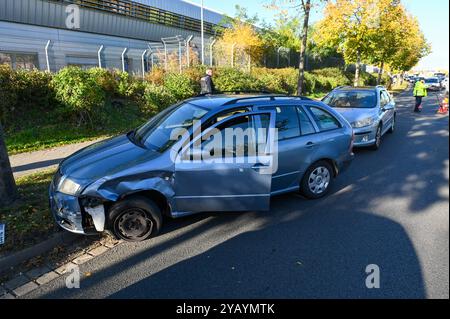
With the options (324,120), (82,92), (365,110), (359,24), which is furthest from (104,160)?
(359,24)

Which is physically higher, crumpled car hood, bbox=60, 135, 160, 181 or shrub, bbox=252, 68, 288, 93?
shrub, bbox=252, 68, 288, 93

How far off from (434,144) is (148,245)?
8027mm

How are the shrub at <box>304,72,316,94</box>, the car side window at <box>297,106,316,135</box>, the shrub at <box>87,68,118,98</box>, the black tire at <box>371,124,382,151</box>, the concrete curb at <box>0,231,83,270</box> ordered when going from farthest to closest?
→ the shrub at <box>304,72,316,94</box> → the shrub at <box>87,68,118,98</box> → the black tire at <box>371,124,382,151</box> → the car side window at <box>297,106,316,135</box> → the concrete curb at <box>0,231,83,270</box>

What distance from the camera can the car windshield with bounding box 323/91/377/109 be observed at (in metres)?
8.57

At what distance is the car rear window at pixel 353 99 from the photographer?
859 cm

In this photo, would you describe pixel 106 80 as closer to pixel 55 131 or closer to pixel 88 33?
pixel 55 131

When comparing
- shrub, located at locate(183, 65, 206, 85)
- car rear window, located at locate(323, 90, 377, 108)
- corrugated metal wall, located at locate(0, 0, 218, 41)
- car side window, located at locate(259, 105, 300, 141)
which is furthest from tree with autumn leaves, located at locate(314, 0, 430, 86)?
car side window, located at locate(259, 105, 300, 141)

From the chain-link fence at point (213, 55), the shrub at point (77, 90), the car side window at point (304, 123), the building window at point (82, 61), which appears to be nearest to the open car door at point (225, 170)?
the car side window at point (304, 123)

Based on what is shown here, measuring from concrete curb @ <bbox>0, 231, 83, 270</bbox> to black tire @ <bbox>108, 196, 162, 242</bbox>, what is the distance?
2.05ft

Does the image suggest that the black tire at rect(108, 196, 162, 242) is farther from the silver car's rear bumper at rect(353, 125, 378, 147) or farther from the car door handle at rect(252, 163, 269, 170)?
the silver car's rear bumper at rect(353, 125, 378, 147)

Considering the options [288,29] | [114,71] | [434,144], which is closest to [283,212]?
[434,144]

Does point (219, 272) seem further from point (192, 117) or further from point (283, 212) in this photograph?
point (192, 117)

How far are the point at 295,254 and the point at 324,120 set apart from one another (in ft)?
8.27

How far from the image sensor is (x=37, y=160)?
6.82m
